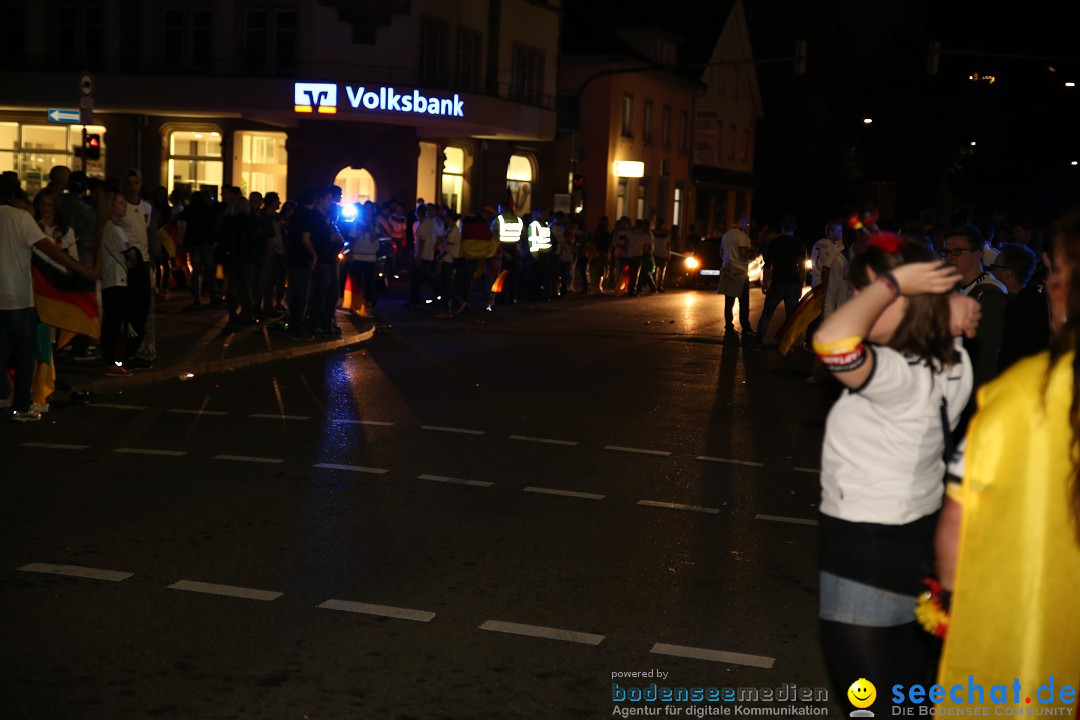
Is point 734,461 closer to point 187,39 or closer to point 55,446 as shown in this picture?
point 55,446

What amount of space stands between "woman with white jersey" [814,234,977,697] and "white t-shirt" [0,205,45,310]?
811 centimetres

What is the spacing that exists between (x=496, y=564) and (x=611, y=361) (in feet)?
33.8

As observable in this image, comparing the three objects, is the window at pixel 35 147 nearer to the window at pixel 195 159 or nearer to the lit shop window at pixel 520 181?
the window at pixel 195 159

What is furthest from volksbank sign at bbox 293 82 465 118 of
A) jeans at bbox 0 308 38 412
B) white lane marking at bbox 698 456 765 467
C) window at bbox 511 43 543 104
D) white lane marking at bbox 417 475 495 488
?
white lane marking at bbox 417 475 495 488

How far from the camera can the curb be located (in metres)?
12.6

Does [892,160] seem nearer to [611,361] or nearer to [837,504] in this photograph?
[611,361]

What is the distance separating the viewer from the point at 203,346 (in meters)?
15.8

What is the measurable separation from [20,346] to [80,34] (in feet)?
91.7

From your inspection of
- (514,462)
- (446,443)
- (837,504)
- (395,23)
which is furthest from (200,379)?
(395,23)

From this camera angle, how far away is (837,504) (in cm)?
378

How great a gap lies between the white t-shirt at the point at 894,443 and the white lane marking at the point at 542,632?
213 centimetres

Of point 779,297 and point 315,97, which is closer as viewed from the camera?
point 779,297

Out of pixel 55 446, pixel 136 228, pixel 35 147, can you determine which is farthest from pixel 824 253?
pixel 35 147

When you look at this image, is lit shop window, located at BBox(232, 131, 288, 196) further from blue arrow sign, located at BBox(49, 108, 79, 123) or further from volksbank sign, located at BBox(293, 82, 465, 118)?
blue arrow sign, located at BBox(49, 108, 79, 123)
